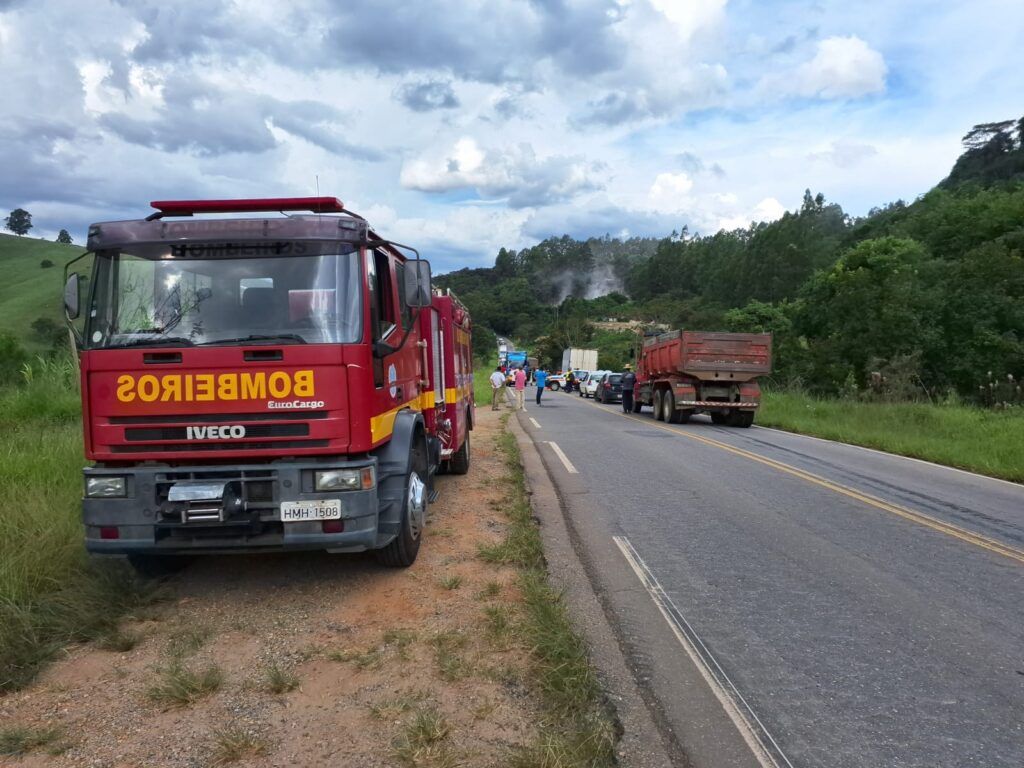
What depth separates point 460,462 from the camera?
1010cm


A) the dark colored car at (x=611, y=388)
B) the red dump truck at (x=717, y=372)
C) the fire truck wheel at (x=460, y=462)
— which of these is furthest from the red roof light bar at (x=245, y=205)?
the dark colored car at (x=611, y=388)

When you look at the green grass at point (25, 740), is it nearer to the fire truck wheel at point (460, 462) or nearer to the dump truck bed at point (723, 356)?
the fire truck wheel at point (460, 462)

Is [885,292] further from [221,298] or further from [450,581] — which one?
[221,298]

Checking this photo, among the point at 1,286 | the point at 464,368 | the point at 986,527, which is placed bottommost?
the point at 986,527

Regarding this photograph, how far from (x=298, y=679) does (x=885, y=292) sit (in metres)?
27.7

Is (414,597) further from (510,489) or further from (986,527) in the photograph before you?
(986,527)

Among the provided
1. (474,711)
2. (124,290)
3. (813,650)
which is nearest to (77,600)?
(124,290)

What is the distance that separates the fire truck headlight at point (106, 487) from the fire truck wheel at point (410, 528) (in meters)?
1.90

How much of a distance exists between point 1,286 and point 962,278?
249 ft

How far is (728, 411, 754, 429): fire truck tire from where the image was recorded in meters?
19.1

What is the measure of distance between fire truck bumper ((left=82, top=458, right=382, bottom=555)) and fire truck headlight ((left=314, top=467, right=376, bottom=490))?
0.07 ft

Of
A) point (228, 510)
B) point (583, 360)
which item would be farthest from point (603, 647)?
point (583, 360)

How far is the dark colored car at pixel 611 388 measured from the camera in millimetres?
29800

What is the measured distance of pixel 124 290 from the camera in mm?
4965
